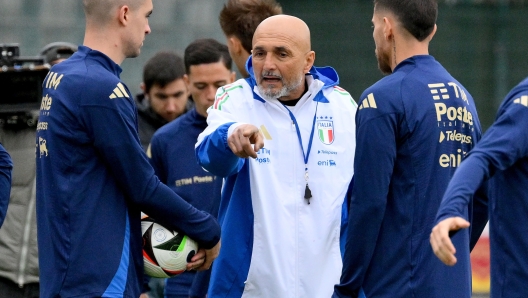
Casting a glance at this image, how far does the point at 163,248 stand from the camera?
426cm

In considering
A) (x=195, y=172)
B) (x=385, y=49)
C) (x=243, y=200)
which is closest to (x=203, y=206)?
(x=195, y=172)

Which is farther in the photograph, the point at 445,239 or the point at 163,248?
the point at 163,248

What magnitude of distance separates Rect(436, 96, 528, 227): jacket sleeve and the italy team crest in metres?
1.20

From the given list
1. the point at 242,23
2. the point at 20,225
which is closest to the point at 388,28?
the point at 242,23

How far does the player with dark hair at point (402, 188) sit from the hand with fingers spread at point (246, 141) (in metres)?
0.44

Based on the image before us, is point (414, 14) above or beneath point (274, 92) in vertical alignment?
above

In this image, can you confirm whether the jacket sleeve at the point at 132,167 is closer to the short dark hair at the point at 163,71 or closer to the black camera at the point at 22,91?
the black camera at the point at 22,91

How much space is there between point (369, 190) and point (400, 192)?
160 millimetres

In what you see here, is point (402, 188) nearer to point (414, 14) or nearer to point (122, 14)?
point (414, 14)

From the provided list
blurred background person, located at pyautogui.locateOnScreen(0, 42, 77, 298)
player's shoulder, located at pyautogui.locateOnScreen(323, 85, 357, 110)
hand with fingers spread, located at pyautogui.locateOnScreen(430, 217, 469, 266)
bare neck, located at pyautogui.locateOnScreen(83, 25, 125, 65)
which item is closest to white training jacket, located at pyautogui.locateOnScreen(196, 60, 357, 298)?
player's shoulder, located at pyautogui.locateOnScreen(323, 85, 357, 110)

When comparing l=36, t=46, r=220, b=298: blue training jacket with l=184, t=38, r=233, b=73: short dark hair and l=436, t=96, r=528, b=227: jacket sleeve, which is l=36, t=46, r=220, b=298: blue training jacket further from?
l=184, t=38, r=233, b=73: short dark hair

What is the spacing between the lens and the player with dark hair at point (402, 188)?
3.98 meters

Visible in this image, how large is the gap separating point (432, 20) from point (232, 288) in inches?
61.4

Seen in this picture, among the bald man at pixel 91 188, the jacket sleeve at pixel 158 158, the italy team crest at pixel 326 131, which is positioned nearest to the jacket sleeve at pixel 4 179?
the bald man at pixel 91 188
